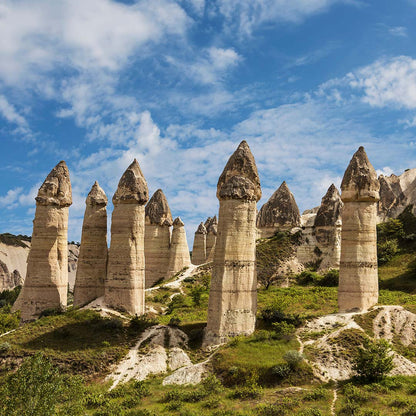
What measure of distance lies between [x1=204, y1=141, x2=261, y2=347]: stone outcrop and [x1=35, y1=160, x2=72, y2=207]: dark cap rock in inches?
522

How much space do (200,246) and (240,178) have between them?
36.4 metres

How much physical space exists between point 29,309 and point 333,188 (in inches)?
1458

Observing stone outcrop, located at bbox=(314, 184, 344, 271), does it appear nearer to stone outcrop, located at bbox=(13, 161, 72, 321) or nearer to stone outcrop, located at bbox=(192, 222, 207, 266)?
stone outcrop, located at bbox=(192, 222, 207, 266)

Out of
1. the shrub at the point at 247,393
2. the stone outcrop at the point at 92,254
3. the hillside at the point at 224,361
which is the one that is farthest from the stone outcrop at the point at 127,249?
the shrub at the point at 247,393

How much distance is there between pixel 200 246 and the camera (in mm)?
68062

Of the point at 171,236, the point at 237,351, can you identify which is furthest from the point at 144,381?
the point at 171,236

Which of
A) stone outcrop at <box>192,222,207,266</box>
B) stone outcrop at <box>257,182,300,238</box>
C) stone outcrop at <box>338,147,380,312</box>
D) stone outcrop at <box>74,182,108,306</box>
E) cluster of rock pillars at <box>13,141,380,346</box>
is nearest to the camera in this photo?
cluster of rock pillars at <box>13,141,380,346</box>

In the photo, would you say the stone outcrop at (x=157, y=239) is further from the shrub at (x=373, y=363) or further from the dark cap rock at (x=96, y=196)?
the shrub at (x=373, y=363)

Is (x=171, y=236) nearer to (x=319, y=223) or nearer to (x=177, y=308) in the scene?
(x=177, y=308)

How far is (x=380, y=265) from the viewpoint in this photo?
Answer: 50688 millimetres

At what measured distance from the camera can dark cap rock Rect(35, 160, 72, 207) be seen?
37250mm

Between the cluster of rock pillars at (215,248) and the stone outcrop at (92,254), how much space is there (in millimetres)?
79

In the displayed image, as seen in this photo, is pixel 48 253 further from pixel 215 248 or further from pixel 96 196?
pixel 215 248

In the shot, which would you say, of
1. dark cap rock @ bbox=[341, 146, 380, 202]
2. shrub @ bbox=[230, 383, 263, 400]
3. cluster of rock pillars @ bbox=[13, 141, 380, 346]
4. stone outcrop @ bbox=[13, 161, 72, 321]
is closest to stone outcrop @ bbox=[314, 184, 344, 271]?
dark cap rock @ bbox=[341, 146, 380, 202]
